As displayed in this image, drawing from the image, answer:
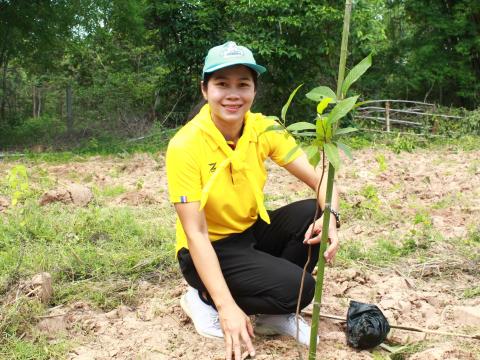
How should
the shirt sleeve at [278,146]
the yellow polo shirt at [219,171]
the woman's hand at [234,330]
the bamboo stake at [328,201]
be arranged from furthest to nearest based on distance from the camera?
the shirt sleeve at [278,146] < the yellow polo shirt at [219,171] < the woman's hand at [234,330] < the bamboo stake at [328,201]

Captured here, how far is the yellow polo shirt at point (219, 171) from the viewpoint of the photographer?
2.09m

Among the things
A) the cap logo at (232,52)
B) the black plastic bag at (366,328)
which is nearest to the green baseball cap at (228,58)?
the cap logo at (232,52)

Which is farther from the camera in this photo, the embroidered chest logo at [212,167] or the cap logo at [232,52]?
the embroidered chest logo at [212,167]

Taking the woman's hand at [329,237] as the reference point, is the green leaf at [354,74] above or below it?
above

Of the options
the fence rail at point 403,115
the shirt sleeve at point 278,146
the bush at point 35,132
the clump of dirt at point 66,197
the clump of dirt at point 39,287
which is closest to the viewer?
the shirt sleeve at point 278,146

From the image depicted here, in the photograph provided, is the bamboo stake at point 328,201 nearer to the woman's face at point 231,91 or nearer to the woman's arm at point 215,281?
the woman's arm at point 215,281

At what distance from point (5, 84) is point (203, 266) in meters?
10.7

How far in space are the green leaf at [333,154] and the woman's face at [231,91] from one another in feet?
2.85

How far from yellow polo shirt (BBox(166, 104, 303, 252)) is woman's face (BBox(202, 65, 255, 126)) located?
9 centimetres

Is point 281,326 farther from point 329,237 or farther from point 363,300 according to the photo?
point 363,300

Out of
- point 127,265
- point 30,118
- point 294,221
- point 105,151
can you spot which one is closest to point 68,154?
point 105,151

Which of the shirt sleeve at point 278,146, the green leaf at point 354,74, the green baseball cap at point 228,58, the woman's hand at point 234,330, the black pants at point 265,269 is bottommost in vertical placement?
the woman's hand at point 234,330

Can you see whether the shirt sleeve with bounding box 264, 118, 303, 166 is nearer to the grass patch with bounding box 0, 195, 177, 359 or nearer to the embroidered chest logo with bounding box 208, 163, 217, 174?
the embroidered chest logo with bounding box 208, 163, 217, 174

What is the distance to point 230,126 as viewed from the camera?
2.21m
